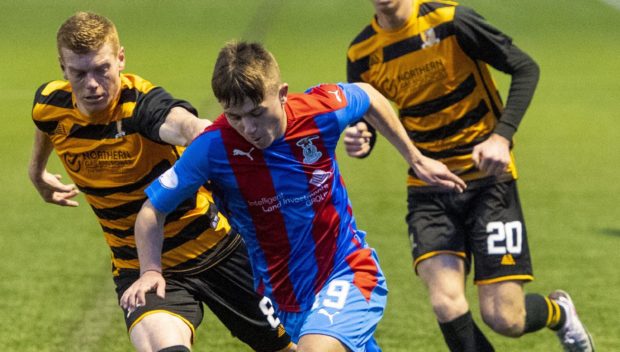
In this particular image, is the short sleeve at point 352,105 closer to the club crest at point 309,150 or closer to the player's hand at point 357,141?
the club crest at point 309,150

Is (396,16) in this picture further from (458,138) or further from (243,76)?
(243,76)

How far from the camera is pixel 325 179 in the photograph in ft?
17.1

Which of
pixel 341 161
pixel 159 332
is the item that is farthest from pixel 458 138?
pixel 341 161

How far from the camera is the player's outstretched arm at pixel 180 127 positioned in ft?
17.1

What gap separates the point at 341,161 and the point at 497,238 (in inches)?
297

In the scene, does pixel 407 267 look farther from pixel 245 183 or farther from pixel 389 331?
pixel 245 183

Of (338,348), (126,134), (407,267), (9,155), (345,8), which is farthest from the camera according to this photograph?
(345,8)

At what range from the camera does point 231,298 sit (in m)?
5.94

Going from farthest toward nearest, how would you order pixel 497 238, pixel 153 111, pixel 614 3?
pixel 614 3 < pixel 497 238 < pixel 153 111

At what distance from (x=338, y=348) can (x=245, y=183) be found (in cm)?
76

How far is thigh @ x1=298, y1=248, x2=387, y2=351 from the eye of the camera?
500 cm

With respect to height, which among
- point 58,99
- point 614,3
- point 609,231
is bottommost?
point 614,3

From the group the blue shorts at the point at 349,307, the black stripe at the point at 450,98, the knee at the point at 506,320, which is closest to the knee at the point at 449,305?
the knee at the point at 506,320

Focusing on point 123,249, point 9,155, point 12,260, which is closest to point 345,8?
point 9,155
